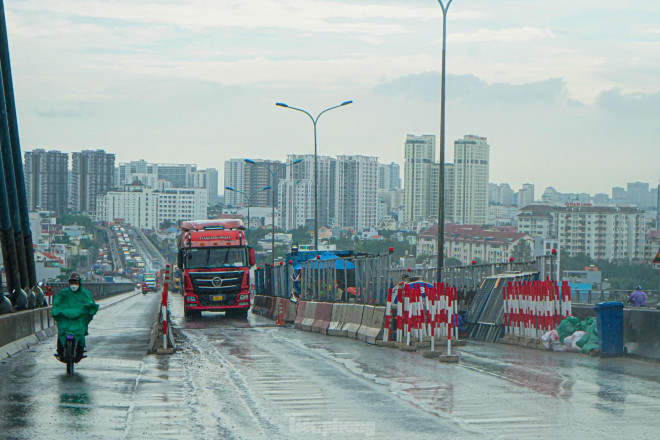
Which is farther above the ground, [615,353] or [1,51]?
[1,51]

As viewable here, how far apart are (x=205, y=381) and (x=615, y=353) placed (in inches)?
317

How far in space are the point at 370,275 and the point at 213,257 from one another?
7.87 meters

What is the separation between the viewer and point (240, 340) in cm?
2231

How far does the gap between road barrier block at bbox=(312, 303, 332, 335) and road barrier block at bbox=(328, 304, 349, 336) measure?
26 centimetres

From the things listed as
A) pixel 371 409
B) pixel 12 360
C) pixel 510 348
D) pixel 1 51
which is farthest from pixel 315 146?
pixel 371 409

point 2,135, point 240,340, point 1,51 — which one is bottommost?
point 240,340

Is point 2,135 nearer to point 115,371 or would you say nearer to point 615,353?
point 115,371

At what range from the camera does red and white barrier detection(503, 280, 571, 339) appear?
20047mm

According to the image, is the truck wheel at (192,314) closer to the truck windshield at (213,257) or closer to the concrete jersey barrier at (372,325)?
the truck windshield at (213,257)

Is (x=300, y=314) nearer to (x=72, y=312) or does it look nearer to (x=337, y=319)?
(x=337, y=319)

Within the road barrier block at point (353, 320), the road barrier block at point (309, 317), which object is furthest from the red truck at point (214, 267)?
the road barrier block at point (353, 320)

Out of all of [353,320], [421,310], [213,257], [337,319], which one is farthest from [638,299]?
[421,310]

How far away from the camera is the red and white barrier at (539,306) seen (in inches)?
789

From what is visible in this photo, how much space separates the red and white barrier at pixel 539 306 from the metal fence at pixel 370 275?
3.50m
